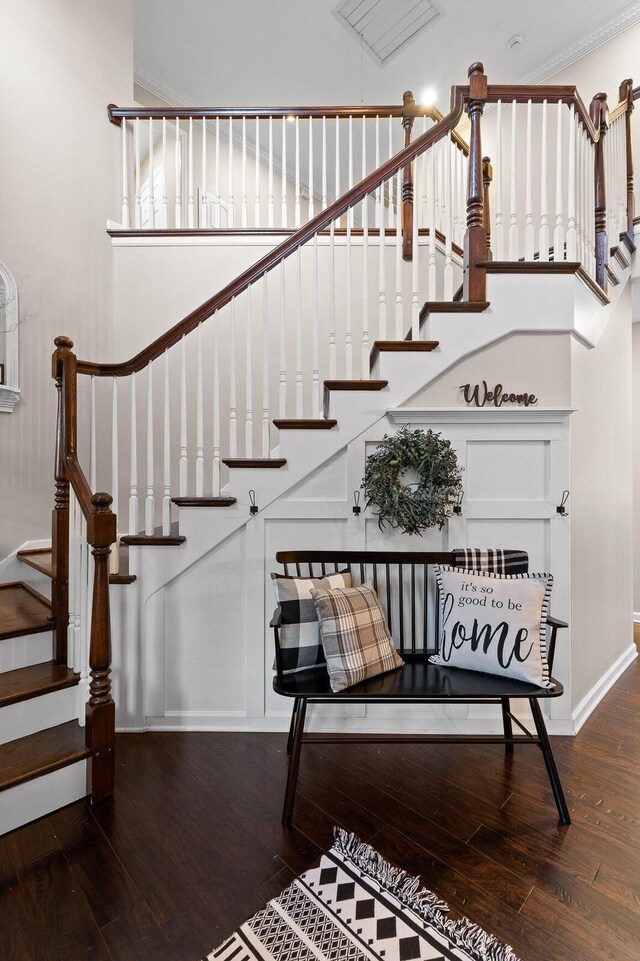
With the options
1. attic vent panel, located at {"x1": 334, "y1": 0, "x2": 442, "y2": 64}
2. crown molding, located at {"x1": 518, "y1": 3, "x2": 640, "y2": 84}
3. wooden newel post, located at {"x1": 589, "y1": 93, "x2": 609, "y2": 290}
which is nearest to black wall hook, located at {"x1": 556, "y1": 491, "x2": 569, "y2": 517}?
wooden newel post, located at {"x1": 589, "y1": 93, "x2": 609, "y2": 290}

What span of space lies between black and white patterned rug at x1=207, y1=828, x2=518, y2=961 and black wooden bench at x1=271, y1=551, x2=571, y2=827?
0.32m

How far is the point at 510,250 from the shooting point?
258 cm

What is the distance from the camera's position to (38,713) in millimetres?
1904

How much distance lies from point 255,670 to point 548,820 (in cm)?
139

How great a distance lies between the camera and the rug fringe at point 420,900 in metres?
1.26

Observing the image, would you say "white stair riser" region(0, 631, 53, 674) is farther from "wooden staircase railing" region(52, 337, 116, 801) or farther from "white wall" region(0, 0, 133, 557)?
"white wall" region(0, 0, 133, 557)

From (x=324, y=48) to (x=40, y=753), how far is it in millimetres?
5834

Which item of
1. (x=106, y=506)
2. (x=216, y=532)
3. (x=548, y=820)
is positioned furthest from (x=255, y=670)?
(x=548, y=820)

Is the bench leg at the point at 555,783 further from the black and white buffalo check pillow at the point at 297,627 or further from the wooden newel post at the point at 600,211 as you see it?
the wooden newel post at the point at 600,211

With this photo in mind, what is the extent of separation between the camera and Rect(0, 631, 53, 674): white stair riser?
2.03 metres

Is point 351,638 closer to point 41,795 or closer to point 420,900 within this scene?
point 420,900

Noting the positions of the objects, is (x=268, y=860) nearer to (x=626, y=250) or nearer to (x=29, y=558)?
(x=29, y=558)

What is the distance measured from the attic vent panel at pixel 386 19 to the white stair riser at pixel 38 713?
546 cm

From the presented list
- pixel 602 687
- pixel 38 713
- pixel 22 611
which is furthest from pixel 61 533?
pixel 602 687
